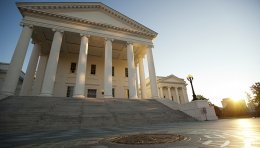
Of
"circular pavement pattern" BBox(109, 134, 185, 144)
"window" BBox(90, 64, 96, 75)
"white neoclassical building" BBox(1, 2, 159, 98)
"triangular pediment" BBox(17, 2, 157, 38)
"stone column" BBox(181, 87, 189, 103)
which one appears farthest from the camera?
"stone column" BBox(181, 87, 189, 103)

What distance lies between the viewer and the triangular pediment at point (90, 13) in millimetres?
17531

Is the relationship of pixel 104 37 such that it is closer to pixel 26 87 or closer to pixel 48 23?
pixel 48 23

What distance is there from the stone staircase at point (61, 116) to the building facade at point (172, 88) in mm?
32073

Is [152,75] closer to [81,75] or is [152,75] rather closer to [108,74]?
[108,74]

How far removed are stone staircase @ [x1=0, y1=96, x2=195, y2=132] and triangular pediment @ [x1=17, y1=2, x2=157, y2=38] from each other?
1158cm

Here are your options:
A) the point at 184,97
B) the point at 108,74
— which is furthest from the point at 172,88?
the point at 108,74

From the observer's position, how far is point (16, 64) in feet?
48.9

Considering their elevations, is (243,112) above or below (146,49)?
below

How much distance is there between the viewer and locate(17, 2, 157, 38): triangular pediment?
57.5 feet

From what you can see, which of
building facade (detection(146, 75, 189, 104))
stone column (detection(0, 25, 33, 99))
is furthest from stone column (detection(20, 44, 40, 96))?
building facade (detection(146, 75, 189, 104))

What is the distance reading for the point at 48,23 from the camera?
17.8m

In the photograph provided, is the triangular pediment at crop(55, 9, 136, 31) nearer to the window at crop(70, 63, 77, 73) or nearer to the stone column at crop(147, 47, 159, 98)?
the stone column at crop(147, 47, 159, 98)

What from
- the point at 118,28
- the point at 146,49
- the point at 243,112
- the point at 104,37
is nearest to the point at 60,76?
the point at 104,37

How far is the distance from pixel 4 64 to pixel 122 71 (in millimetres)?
28125
